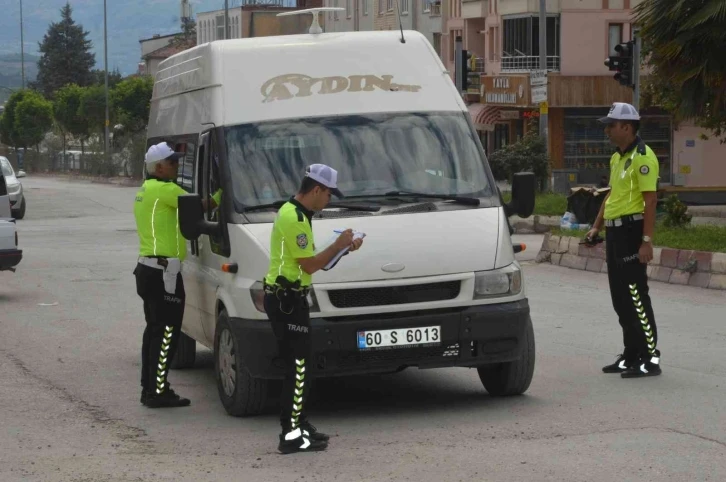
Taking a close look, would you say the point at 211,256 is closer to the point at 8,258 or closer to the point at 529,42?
the point at 8,258

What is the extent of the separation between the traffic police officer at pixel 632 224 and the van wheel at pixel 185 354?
3386mm

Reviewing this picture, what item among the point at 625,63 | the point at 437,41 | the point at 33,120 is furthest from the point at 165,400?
the point at 33,120

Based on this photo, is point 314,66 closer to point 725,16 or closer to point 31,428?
point 31,428

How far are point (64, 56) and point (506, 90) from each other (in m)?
90.7

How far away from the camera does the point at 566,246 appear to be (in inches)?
797

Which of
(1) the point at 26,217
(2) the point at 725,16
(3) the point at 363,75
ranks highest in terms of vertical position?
(2) the point at 725,16

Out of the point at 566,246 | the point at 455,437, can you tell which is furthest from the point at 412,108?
the point at 566,246

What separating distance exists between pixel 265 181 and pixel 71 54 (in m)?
133

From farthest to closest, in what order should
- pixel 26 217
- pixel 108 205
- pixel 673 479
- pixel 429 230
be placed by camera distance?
pixel 108 205 < pixel 26 217 < pixel 429 230 < pixel 673 479

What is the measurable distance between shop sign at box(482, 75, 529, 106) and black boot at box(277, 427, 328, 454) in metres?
46.1

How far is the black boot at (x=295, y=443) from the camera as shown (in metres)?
7.70

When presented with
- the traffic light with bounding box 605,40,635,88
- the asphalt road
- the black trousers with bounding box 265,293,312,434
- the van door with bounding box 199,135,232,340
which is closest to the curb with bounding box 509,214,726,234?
the traffic light with bounding box 605,40,635,88

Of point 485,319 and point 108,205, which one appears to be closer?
point 485,319

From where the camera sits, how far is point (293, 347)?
7.73 meters
